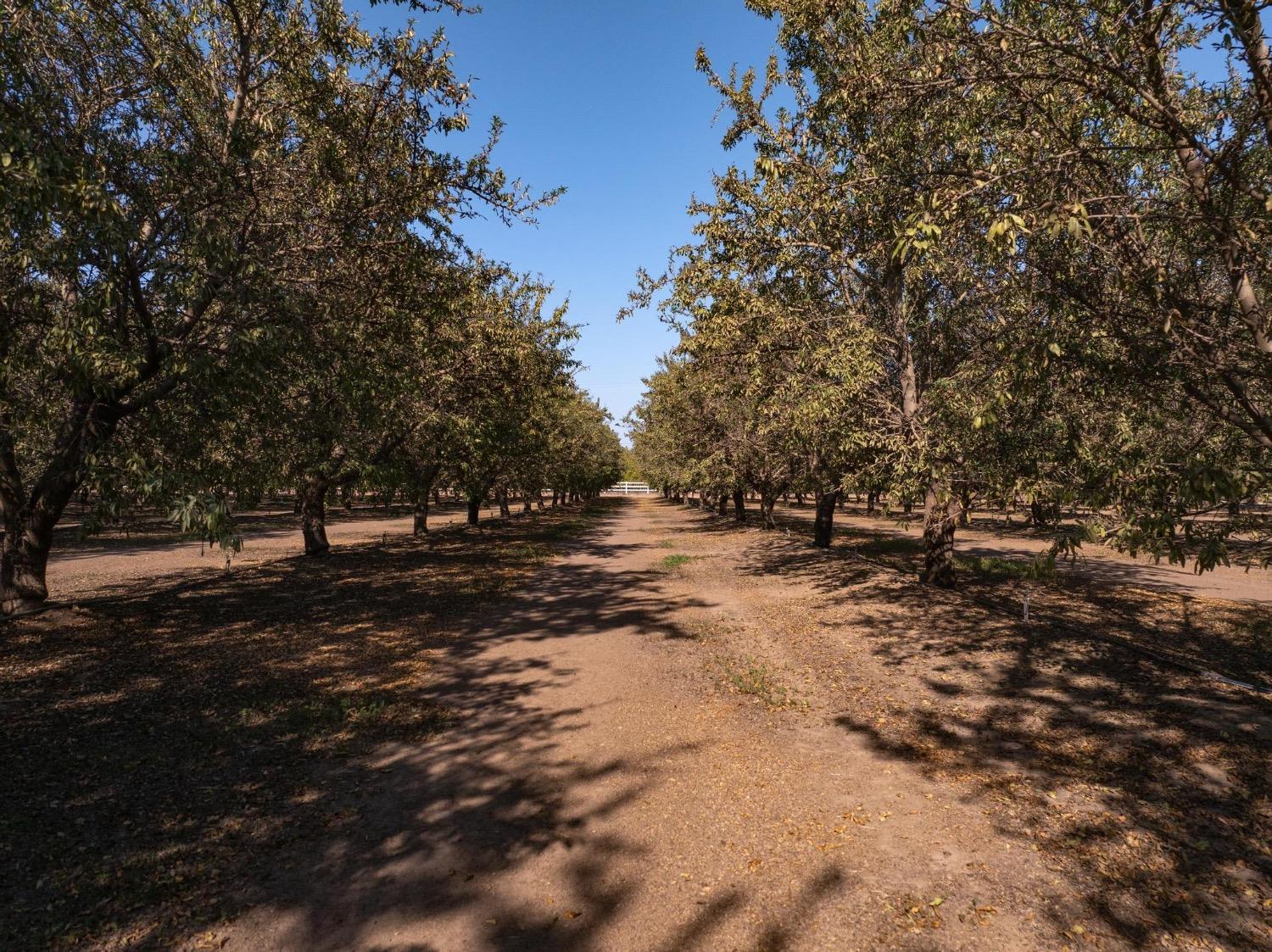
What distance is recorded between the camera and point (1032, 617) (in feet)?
38.6

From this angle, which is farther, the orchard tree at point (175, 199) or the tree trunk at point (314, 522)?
the tree trunk at point (314, 522)

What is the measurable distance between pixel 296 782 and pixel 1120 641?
12.0 m

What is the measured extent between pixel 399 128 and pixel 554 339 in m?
14.1

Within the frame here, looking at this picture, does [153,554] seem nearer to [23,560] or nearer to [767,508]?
[23,560]

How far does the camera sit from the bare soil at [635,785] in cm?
395

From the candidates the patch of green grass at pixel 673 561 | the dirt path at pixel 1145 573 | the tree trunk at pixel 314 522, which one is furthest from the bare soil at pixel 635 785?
the patch of green grass at pixel 673 561

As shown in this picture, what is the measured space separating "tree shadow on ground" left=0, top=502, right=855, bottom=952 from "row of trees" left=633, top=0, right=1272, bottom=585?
16.3 ft

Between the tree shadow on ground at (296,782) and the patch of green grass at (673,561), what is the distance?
27.9 feet

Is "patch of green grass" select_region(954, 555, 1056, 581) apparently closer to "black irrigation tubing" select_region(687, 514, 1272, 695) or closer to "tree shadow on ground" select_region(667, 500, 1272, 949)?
"black irrigation tubing" select_region(687, 514, 1272, 695)

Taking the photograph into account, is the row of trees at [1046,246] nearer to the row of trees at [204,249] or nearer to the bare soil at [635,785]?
the bare soil at [635,785]

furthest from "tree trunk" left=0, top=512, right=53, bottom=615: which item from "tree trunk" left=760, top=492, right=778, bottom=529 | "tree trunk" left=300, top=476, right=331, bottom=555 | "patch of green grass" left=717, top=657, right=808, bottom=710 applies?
"tree trunk" left=760, top=492, right=778, bottom=529

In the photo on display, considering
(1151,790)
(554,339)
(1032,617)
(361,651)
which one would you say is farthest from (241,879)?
(554,339)

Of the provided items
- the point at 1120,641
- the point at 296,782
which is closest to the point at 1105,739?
the point at 1120,641

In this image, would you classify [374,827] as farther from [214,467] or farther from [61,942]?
[214,467]
